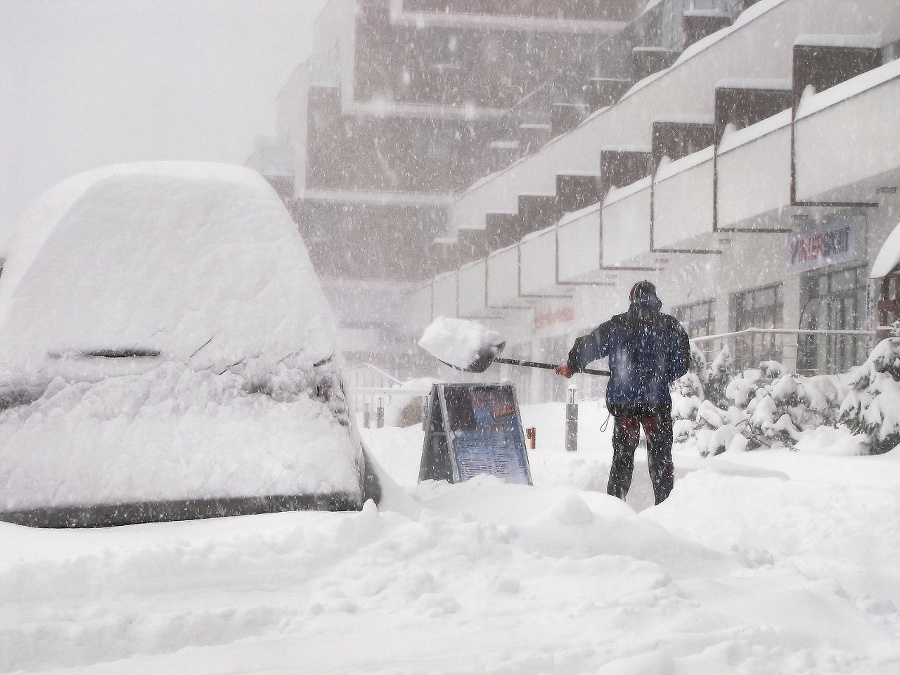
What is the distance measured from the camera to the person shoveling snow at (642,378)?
23.6ft

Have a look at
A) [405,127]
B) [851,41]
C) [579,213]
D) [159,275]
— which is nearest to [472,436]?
[159,275]

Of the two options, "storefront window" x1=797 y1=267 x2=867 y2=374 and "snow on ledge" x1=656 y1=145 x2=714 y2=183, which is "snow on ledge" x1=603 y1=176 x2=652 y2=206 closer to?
"snow on ledge" x1=656 y1=145 x2=714 y2=183

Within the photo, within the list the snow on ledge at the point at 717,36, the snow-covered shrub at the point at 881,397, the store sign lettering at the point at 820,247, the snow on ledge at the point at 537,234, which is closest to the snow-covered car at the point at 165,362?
the snow-covered shrub at the point at 881,397

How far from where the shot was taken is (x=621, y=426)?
23.8ft

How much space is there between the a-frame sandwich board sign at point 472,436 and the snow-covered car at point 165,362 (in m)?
3.01

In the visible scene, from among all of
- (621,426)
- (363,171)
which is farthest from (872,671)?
(363,171)

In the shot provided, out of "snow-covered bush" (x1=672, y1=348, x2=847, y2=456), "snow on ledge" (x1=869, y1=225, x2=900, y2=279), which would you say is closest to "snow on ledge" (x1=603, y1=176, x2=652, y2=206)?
"snow-covered bush" (x1=672, y1=348, x2=847, y2=456)

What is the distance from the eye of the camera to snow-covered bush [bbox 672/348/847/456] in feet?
44.3

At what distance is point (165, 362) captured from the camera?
3988mm

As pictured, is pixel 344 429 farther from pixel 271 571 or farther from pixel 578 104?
pixel 578 104

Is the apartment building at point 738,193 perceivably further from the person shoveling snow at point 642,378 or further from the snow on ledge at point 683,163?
the person shoveling snow at point 642,378

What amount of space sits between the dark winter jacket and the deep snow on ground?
255 centimetres

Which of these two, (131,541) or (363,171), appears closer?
(131,541)

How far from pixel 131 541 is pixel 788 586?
2.45 meters
